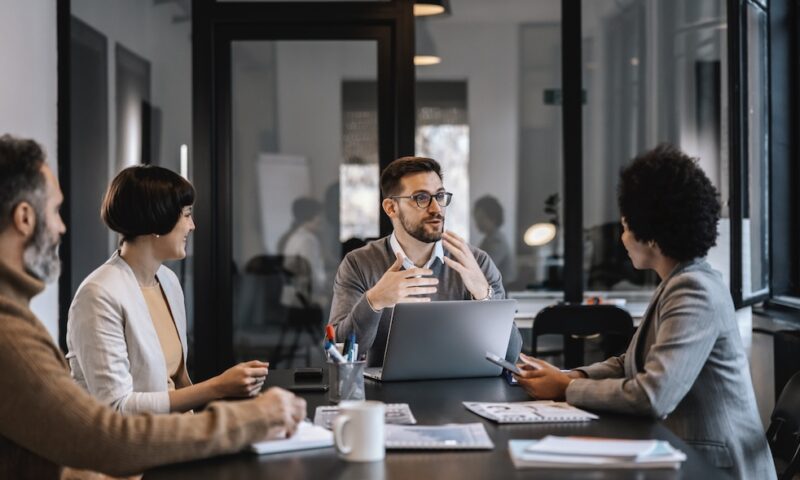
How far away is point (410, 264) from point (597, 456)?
170cm

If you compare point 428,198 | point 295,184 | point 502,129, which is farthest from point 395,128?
point 428,198

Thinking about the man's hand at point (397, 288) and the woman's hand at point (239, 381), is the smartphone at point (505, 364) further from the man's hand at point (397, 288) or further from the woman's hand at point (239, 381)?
the woman's hand at point (239, 381)

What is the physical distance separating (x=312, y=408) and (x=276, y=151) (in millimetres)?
2966

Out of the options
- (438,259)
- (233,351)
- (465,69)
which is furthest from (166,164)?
(438,259)

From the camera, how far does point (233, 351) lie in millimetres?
5199

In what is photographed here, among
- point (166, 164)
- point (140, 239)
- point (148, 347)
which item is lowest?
point (148, 347)

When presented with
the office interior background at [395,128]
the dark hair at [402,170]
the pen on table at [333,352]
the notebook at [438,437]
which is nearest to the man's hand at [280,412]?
the notebook at [438,437]

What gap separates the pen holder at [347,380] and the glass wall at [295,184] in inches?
107

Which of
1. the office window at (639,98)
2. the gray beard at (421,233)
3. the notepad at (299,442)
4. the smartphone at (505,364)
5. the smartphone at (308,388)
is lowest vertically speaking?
the smartphone at (308,388)

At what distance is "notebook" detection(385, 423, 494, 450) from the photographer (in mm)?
1914

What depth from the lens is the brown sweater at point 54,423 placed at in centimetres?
166

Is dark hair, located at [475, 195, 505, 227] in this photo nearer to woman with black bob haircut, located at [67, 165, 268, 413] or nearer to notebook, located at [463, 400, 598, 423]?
woman with black bob haircut, located at [67, 165, 268, 413]

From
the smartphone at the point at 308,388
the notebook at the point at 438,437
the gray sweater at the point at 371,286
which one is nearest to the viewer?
the notebook at the point at 438,437

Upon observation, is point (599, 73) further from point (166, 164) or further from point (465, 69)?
point (166, 164)
